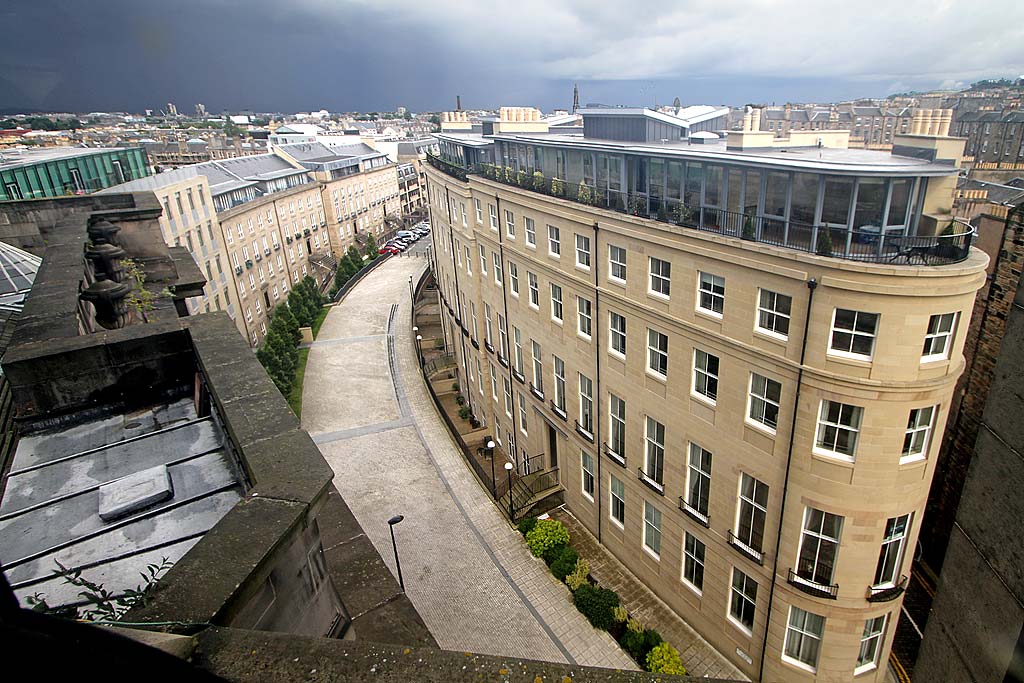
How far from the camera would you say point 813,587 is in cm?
1681

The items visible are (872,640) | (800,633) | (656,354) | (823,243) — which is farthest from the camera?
(656,354)

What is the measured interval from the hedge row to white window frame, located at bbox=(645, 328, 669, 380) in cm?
908

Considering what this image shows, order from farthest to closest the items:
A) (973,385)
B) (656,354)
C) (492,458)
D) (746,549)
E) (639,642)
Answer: (492,458) → (973,385) → (639,642) → (656,354) → (746,549)

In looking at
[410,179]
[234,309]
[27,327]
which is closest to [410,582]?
[27,327]

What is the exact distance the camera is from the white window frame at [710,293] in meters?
→ 17.1

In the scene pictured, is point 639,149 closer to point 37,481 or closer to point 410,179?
point 37,481

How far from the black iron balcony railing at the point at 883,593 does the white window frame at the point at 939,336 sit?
698 cm

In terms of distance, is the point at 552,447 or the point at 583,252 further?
the point at 552,447

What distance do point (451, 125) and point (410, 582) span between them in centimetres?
4867

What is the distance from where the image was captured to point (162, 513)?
6602 mm

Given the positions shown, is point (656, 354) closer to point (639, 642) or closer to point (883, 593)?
point (883, 593)

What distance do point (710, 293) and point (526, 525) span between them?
14.7m

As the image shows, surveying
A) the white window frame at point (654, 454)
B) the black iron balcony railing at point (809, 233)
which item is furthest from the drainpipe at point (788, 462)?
the white window frame at point (654, 454)

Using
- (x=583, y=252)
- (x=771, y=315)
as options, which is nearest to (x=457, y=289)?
(x=583, y=252)
